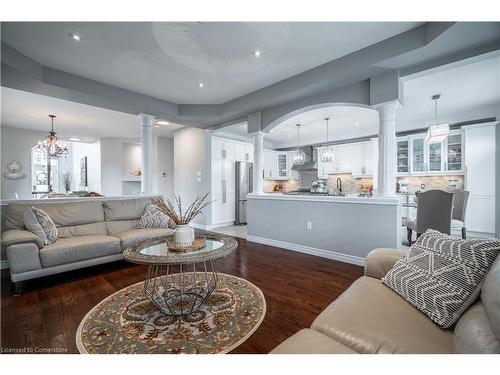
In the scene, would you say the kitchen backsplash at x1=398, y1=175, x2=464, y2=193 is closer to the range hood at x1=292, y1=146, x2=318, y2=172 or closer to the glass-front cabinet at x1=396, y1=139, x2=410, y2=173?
the glass-front cabinet at x1=396, y1=139, x2=410, y2=173

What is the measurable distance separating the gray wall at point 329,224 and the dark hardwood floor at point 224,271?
29 centimetres

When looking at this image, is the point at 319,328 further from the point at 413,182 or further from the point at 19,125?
the point at 19,125

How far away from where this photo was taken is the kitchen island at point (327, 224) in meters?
2.91

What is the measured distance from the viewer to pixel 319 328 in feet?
3.57

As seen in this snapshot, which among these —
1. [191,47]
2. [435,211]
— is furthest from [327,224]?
[191,47]

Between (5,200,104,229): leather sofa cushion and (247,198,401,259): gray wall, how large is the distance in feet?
8.41

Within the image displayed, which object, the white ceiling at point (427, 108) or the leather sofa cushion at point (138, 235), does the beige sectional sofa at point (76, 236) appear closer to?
the leather sofa cushion at point (138, 235)

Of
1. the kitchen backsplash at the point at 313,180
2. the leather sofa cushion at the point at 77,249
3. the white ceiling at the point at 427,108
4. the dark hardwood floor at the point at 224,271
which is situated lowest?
the dark hardwood floor at the point at 224,271

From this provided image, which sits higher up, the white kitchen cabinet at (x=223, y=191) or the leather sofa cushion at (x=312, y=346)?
the white kitchen cabinet at (x=223, y=191)

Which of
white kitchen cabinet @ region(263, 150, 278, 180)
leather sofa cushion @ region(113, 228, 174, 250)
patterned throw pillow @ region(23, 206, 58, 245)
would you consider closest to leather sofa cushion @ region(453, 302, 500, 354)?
leather sofa cushion @ region(113, 228, 174, 250)

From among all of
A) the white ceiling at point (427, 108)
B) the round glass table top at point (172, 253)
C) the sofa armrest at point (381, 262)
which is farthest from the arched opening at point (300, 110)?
the round glass table top at point (172, 253)

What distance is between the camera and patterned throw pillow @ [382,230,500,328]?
1067 mm

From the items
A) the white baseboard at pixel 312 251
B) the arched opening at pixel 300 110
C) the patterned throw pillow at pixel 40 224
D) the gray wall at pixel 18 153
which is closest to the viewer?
the patterned throw pillow at pixel 40 224
